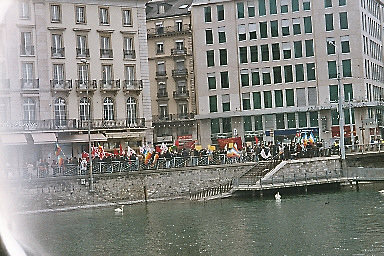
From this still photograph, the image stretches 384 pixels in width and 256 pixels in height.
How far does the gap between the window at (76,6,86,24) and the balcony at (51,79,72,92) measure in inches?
290

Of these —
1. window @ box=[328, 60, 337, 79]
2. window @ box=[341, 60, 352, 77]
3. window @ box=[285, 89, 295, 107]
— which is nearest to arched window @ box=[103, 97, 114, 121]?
window @ box=[285, 89, 295, 107]

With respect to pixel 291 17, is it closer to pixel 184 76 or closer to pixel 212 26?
pixel 212 26

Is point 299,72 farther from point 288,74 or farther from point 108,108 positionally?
point 108,108

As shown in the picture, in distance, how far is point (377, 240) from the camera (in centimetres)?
3809

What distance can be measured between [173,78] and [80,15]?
3111cm

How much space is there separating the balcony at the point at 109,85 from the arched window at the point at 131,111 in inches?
115

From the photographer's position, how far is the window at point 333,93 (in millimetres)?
100500

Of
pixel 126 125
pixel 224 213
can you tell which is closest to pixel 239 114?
pixel 126 125

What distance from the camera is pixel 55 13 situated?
3113 inches

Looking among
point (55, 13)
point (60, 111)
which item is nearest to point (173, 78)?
point (60, 111)

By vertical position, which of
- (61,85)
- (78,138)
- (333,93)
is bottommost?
(78,138)

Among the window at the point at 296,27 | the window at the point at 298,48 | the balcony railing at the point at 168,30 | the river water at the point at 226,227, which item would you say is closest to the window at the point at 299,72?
the window at the point at 298,48

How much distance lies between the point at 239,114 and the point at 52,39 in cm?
3526

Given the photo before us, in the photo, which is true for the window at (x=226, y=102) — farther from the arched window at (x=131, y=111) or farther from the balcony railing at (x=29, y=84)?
the balcony railing at (x=29, y=84)
